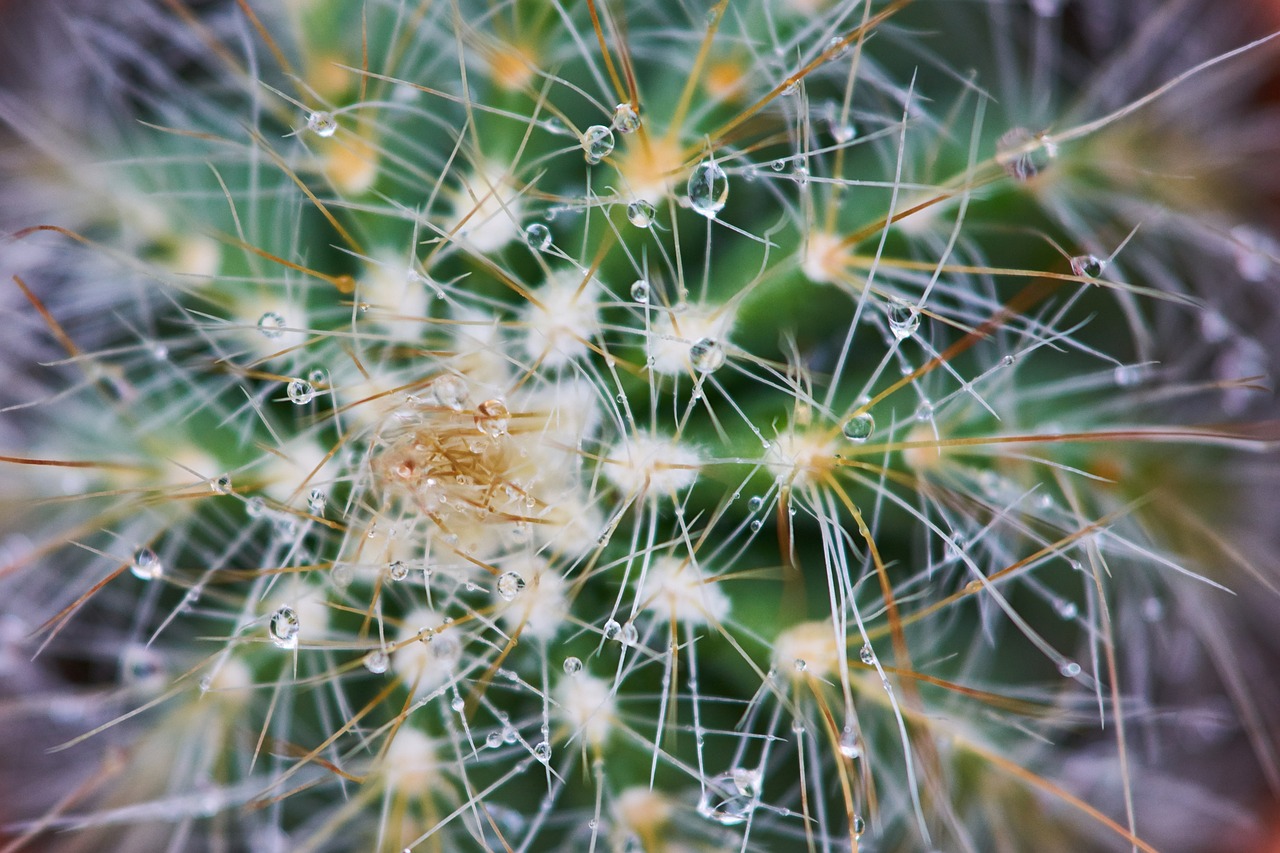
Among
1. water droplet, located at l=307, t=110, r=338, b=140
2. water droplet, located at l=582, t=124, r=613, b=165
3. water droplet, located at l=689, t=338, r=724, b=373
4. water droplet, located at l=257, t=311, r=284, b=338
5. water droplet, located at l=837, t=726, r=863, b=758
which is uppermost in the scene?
water droplet, located at l=307, t=110, r=338, b=140

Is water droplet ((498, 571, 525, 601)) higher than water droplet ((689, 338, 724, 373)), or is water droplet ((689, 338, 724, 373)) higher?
water droplet ((689, 338, 724, 373))

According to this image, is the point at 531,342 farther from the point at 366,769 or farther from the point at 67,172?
the point at 67,172

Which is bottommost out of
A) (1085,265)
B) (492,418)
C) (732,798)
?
(732,798)

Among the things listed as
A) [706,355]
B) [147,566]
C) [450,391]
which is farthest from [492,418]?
[147,566]

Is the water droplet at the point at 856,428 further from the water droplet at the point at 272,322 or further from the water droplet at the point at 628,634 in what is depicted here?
the water droplet at the point at 272,322

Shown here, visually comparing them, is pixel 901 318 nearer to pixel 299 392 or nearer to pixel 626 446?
pixel 626 446

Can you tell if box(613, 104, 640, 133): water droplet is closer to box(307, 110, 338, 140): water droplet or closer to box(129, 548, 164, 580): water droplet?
box(307, 110, 338, 140): water droplet

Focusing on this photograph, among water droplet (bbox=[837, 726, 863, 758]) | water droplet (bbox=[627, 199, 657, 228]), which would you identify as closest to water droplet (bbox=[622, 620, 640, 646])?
water droplet (bbox=[837, 726, 863, 758])
